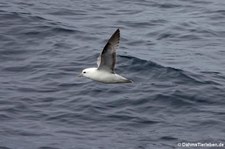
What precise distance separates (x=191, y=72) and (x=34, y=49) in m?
5.24

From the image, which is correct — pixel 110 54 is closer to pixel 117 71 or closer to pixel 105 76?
pixel 105 76

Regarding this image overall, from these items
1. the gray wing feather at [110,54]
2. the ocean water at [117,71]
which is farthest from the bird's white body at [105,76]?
the ocean water at [117,71]

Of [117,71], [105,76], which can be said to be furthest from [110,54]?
[117,71]

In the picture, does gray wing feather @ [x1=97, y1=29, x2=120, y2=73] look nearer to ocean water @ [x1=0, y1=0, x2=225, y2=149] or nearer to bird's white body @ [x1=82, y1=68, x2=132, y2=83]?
bird's white body @ [x1=82, y1=68, x2=132, y2=83]

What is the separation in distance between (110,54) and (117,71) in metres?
5.15

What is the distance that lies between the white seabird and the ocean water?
1412mm

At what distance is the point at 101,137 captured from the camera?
16062 millimetres

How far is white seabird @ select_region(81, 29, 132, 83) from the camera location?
14938mm

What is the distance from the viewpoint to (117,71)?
797 inches

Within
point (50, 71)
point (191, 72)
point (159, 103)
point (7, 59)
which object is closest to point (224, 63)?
point (191, 72)

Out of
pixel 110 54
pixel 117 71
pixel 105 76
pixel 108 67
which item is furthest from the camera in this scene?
pixel 117 71

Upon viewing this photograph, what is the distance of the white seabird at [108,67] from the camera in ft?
49.0

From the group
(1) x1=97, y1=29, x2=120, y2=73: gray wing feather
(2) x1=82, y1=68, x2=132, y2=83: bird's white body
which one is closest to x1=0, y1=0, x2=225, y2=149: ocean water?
(2) x1=82, y1=68, x2=132, y2=83: bird's white body

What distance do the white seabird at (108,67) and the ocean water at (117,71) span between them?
1412 mm
